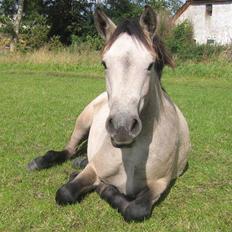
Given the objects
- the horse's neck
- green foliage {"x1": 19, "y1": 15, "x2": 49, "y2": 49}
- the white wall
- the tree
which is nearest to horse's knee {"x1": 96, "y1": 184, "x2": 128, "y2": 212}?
the horse's neck

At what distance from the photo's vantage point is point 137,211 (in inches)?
132

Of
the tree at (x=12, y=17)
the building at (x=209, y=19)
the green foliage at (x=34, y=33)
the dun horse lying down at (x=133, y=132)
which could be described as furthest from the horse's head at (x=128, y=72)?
the building at (x=209, y=19)

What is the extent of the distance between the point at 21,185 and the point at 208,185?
1874mm

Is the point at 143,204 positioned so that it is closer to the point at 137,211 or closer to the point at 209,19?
the point at 137,211

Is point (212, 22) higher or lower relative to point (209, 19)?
lower

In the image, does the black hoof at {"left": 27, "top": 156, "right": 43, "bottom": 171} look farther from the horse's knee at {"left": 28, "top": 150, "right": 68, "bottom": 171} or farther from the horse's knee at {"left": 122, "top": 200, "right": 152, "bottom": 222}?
the horse's knee at {"left": 122, "top": 200, "right": 152, "bottom": 222}

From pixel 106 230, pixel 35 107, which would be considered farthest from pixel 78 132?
pixel 35 107

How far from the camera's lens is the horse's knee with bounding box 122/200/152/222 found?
3.36 m

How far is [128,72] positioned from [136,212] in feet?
3.63

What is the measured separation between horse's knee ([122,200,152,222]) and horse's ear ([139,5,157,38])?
131 centimetres

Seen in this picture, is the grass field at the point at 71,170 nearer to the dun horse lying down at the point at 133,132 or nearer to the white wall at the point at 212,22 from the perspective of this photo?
the dun horse lying down at the point at 133,132

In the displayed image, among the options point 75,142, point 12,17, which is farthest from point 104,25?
point 12,17

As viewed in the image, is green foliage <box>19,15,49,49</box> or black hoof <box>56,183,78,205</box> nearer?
black hoof <box>56,183,78,205</box>

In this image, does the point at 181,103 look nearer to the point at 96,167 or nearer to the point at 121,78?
the point at 96,167
